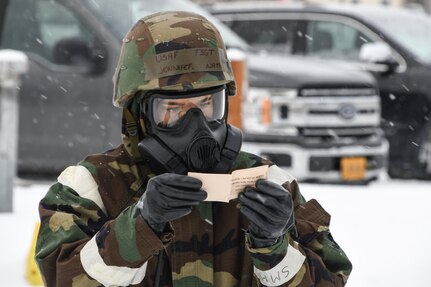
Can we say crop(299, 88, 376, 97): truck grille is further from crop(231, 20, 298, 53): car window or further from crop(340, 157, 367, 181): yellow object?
crop(231, 20, 298, 53): car window

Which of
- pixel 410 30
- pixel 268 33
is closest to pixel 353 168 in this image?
pixel 410 30

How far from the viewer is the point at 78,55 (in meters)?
6.64

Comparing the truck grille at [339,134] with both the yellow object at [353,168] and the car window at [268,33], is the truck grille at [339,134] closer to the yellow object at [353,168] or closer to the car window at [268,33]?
the yellow object at [353,168]

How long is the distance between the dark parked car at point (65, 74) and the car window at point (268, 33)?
248 cm

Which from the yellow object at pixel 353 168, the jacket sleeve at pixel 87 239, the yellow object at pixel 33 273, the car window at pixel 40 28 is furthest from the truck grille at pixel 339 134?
the jacket sleeve at pixel 87 239

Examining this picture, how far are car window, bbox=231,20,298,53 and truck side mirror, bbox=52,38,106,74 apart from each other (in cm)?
292

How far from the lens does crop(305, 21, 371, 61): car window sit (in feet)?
28.8

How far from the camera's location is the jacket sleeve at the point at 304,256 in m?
2.16

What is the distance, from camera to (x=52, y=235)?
222 centimetres

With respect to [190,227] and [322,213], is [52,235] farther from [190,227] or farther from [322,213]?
[322,213]

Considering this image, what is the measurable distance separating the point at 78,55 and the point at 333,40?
3125mm

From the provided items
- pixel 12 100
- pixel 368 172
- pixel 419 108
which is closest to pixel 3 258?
pixel 12 100

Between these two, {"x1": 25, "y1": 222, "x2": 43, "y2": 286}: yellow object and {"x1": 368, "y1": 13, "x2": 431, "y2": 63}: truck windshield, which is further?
{"x1": 368, "y1": 13, "x2": 431, "y2": 63}: truck windshield

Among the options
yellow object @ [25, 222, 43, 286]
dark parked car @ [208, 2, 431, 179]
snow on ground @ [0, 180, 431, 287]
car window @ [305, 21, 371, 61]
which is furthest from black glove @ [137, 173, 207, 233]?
car window @ [305, 21, 371, 61]
